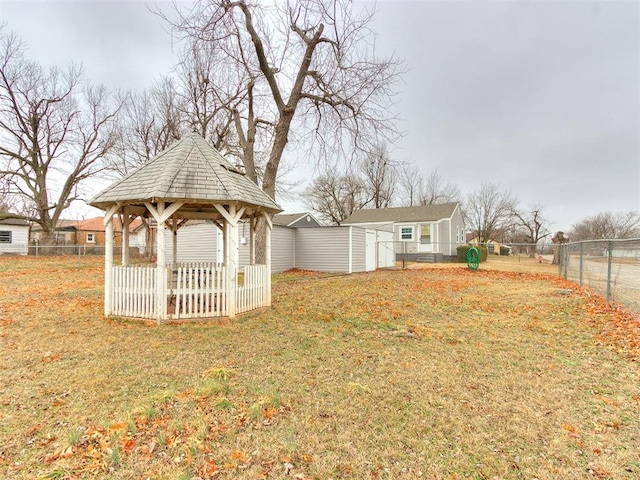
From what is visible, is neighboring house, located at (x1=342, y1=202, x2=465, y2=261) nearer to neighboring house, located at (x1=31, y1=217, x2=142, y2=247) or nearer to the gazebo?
the gazebo

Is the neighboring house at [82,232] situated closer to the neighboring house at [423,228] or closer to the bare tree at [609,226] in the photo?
the neighboring house at [423,228]

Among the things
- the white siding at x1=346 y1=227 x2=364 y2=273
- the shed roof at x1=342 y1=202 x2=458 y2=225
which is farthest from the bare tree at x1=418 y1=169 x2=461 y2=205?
the white siding at x1=346 y1=227 x2=364 y2=273

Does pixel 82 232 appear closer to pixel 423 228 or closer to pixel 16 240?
pixel 16 240

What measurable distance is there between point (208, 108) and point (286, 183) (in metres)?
6.85

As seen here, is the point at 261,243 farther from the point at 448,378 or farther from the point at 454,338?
the point at 448,378

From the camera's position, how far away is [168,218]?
641 centimetres

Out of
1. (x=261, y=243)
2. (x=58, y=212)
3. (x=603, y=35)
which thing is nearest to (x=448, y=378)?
(x=261, y=243)

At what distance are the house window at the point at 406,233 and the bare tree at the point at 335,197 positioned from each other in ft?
37.9

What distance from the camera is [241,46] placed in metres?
11.9

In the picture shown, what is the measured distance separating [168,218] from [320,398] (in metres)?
4.73

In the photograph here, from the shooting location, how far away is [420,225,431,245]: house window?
26.4 metres

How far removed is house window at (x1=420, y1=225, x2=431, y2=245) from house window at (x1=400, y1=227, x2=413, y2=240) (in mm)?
886

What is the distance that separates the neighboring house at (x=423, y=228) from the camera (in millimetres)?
26234

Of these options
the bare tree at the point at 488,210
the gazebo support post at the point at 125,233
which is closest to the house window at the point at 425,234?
the bare tree at the point at 488,210
